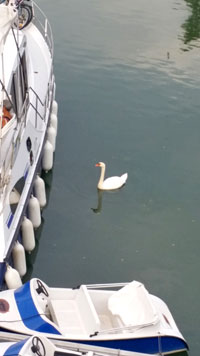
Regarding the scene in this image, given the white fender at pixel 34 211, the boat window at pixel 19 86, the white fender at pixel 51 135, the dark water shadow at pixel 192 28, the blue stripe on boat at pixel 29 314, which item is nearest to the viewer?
the blue stripe on boat at pixel 29 314

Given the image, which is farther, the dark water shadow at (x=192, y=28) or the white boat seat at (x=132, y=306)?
the dark water shadow at (x=192, y=28)

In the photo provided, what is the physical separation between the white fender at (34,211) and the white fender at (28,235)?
1.99 ft

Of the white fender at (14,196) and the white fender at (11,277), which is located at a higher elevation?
the white fender at (14,196)

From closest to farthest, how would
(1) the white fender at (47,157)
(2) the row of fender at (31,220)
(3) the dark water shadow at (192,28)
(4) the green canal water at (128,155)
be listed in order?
(2) the row of fender at (31,220) → (4) the green canal water at (128,155) → (1) the white fender at (47,157) → (3) the dark water shadow at (192,28)

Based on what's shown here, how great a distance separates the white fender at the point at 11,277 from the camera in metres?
11.2

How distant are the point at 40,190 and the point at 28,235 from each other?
68.0 inches

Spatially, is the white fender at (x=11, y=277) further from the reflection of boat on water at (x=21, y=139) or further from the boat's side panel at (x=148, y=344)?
the boat's side panel at (x=148, y=344)

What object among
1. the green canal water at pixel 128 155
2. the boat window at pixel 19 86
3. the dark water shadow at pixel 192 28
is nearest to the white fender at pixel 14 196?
the green canal water at pixel 128 155

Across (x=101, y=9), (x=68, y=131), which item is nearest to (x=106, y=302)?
(x=68, y=131)

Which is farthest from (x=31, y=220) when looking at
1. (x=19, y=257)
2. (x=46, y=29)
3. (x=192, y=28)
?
(x=192, y=28)

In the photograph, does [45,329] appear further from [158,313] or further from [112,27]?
[112,27]

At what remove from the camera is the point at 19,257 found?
39.4 ft

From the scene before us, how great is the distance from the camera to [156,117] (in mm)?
19125

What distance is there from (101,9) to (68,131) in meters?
11.1
